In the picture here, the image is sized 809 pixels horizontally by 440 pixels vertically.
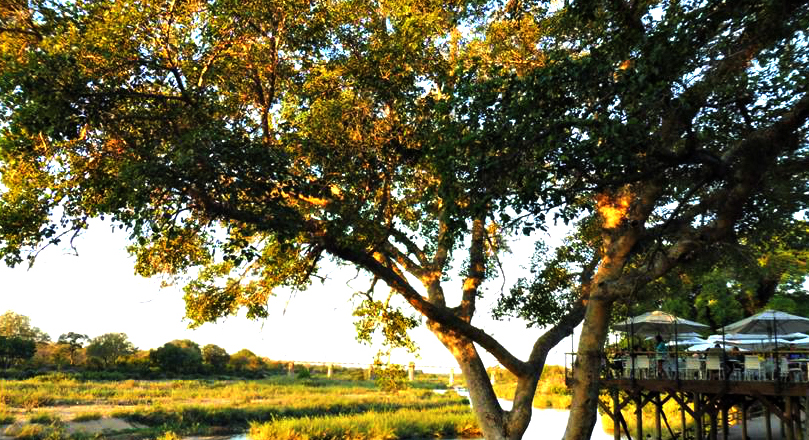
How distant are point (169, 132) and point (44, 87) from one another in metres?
1.54

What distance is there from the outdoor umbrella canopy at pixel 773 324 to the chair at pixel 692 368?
4.43ft

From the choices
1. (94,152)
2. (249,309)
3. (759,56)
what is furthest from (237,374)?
(759,56)

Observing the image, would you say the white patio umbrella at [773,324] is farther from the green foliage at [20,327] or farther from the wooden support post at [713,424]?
the green foliage at [20,327]

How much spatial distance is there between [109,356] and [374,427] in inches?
1335

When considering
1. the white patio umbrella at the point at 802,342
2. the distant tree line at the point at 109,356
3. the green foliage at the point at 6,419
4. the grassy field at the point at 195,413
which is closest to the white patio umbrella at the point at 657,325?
the white patio umbrella at the point at 802,342

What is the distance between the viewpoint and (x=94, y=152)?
788 cm

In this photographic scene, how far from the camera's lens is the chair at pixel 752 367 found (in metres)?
13.1

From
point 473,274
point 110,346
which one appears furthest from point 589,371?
point 110,346

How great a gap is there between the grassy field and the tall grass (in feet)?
0.13

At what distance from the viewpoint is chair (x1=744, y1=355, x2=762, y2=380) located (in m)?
13.1

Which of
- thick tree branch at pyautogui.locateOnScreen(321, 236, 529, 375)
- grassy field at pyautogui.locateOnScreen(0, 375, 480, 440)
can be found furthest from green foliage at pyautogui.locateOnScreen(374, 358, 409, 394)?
grassy field at pyautogui.locateOnScreen(0, 375, 480, 440)

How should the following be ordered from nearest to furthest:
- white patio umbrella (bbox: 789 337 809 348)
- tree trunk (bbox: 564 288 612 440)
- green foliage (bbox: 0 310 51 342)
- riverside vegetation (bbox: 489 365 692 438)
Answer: tree trunk (bbox: 564 288 612 440)
white patio umbrella (bbox: 789 337 809 348)
riverside vegetation (bbox: 489 365 692 438)
green foliage (bbox: 0 310 51 342)

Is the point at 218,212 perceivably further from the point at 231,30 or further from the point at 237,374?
the point at 237,374

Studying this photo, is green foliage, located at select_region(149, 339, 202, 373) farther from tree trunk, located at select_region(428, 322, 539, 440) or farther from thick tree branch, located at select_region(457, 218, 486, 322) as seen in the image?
tree trunk, located at select_region(428, 322, 539, 440)
